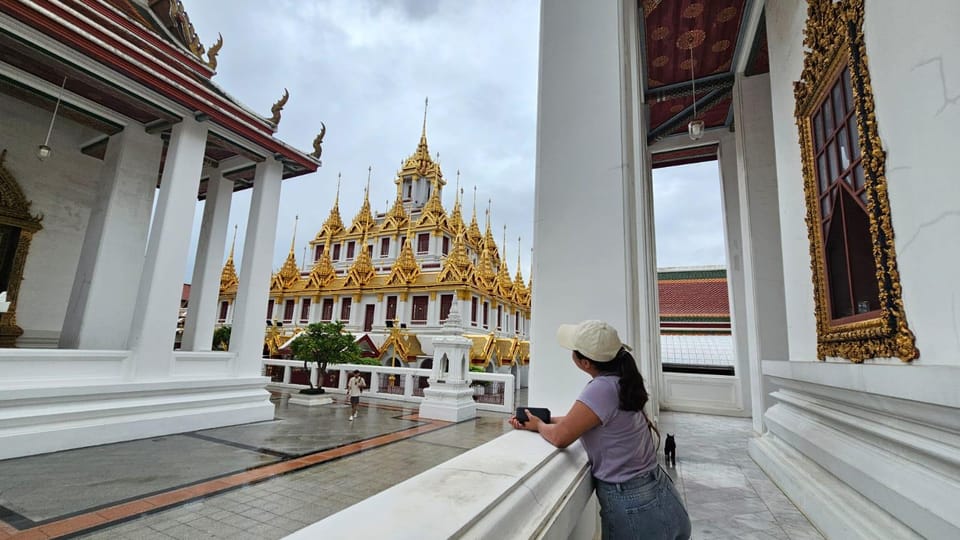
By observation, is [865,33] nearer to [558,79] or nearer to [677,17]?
[558,79]

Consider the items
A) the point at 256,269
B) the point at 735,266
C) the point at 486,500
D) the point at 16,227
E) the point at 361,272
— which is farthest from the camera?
the point at 361,272

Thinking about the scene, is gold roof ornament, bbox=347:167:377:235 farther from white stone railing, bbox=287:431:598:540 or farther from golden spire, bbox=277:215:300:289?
white stone railing, bbox=287:431:598:540

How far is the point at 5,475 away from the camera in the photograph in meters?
3.02

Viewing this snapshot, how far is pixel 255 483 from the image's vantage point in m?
3.06

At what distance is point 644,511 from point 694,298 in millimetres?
11592

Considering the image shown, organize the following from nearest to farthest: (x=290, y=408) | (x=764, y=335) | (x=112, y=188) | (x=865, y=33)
Answer: (x=865, y=33)
(x=764, y=335)
(x=112, y=188)
(x=290, y=408)

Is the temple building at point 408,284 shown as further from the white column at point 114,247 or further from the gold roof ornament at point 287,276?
the white column at point 114,247

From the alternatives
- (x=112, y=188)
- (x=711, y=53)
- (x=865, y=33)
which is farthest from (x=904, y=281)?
(x=112, y=188)

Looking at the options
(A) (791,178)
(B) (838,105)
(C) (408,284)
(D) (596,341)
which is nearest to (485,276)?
(C) (408,284)

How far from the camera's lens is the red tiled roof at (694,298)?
430 inches

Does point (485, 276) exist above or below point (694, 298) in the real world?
above

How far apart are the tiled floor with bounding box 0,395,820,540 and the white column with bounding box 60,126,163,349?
1.67 meters

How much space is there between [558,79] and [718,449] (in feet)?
12.5

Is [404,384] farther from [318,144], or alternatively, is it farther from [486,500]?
[486,500]
